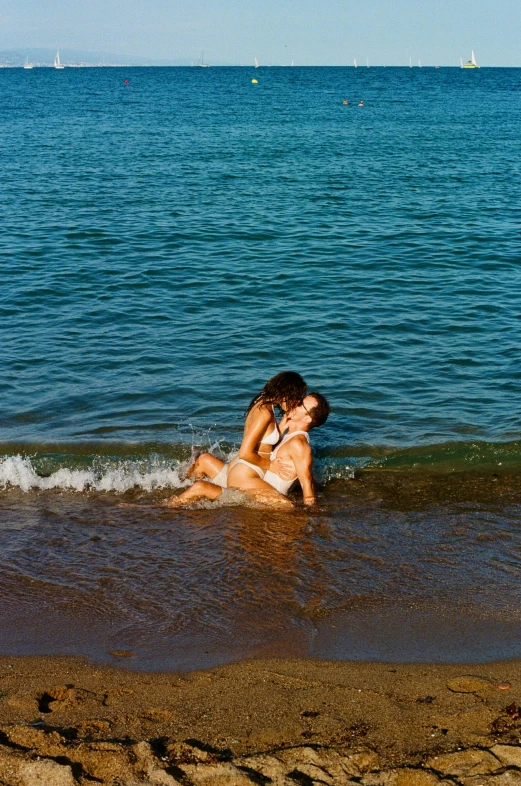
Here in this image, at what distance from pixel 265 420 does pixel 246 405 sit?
8.34 feet

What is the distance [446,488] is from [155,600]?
3215mm

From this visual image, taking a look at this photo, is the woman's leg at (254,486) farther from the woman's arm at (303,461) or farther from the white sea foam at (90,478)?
the white sea foam at (90,478)

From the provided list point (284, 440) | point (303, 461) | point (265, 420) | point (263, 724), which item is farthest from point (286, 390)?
point (263, 724)

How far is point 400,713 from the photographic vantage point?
4.17 meters

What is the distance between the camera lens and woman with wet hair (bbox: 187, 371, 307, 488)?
23.3 ft

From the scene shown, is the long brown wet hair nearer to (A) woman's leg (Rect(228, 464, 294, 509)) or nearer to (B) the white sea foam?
(A) woman's leg (Rect(228, 464, 294, 509))

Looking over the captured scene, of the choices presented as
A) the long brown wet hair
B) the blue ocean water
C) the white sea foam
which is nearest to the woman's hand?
the long brown wet hair

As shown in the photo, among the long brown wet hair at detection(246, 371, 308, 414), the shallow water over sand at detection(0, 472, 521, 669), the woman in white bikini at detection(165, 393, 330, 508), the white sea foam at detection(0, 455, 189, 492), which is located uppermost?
the long brown wet hair at detection(246, 371, 308, 414)

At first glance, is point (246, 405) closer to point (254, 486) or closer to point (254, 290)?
point (254, 486)

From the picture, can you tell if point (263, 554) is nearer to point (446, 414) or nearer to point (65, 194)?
point (446, 414)

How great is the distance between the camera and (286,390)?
23.2 ft

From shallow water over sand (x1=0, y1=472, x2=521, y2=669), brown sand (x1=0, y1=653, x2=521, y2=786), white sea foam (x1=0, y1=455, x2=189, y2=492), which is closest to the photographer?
brown sand (x1=0, y1=653, x2=521, y2=786)

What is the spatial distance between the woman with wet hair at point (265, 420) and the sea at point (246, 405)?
46 cm

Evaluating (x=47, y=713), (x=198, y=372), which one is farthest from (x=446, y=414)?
(x=47, y=713)
